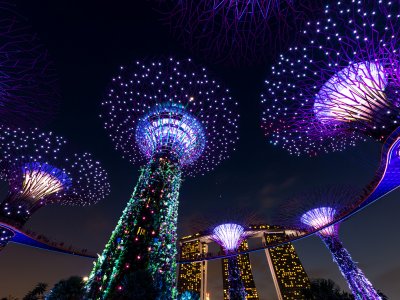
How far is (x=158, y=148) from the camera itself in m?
17.7

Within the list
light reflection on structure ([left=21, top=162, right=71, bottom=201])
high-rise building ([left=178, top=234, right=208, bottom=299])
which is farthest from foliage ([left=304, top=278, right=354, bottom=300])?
high-rise building ([left=178, top=234, right=208, bottom=299])

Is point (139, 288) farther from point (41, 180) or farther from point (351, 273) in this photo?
point (351, 273)

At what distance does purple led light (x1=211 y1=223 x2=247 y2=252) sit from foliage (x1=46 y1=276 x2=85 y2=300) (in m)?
17.4

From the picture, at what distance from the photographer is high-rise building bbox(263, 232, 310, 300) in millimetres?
52781

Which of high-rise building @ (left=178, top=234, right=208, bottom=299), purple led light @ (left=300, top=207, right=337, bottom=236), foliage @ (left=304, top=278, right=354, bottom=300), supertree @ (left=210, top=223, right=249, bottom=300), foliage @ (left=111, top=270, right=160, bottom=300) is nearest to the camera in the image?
foliage @ (left=111, top=270, right=160, bottom=300)

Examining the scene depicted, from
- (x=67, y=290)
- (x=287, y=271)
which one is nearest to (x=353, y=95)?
(x=67, y=290)

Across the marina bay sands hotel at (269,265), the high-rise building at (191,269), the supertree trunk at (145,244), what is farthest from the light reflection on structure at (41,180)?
the high-rise building at (191,269)

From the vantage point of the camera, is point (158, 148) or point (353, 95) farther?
point (158, 148)

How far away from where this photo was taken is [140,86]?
58.4ft

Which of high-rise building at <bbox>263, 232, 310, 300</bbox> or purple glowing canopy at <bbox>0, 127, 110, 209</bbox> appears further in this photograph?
high-rise building at <bbox>263, 232, 310, 300</bbox>

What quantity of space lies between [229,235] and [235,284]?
548 cm

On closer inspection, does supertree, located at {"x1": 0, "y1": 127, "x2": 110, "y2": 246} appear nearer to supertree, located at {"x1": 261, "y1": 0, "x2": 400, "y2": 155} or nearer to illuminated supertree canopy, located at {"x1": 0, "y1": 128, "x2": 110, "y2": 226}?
illuminated supertree canopy, located at {"x1": 0, "y1": 128, "x2": 110, "y2": 226}

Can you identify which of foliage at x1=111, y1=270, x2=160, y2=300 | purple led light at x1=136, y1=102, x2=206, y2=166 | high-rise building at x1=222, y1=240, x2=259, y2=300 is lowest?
foliage at x1=111, y1=270, x2=160, y2=300

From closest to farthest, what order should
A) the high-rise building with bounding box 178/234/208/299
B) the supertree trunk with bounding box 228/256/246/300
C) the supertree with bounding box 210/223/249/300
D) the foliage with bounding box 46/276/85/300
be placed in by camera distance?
the foliage with bounding box 46/276/85/300, the supertree trunk with bounding box 228/256/246/300, the supertree with bounding box 210/223/249/300, the high-rise building with bounding box 178/234/208/299
